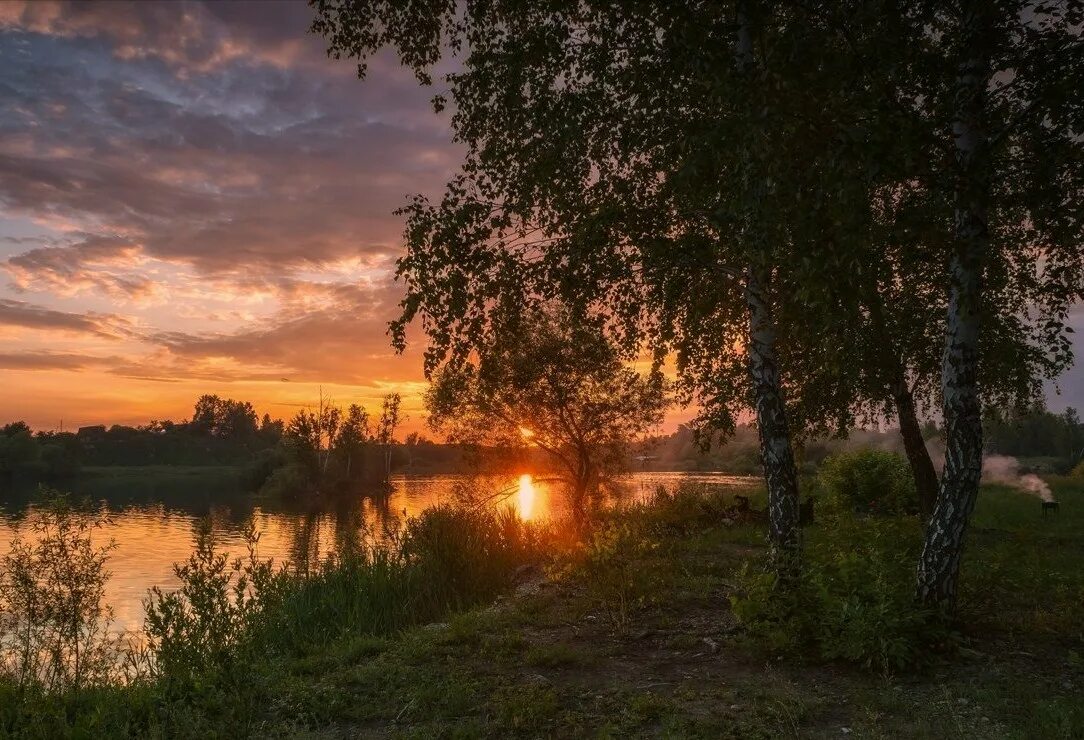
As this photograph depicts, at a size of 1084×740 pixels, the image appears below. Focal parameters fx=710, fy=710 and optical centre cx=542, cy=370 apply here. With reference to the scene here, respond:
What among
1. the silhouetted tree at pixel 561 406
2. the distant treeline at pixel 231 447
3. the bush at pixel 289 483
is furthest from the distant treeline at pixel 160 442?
the silhouetted tree at pixel 561 406

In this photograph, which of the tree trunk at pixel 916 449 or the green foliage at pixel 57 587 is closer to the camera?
the green foliage at pixel 57 587

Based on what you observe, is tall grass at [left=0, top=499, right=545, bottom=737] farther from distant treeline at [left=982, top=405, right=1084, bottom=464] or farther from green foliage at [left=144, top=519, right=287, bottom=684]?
distant treeline at [left=982, top=405, right=1084, bottom=464]

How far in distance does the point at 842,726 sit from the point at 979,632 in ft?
11.3

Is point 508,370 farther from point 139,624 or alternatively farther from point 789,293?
point 789,293

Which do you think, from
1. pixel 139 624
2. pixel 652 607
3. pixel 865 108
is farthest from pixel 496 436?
pixel 865 108

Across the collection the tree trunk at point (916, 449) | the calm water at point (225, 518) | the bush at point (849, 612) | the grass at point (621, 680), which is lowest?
the calm water at point (225, 518)

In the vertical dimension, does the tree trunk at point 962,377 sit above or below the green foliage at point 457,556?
above

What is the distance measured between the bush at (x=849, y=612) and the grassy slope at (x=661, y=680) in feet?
0.75

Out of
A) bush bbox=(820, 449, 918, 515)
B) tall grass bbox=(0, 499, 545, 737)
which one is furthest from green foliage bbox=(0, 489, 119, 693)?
bush bbox=(820, 449, 918, 515)

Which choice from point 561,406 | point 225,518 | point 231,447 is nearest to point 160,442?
point 231,447

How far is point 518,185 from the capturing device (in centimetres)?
1037

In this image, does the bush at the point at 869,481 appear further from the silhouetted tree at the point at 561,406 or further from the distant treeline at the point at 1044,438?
the distant treeline at the point at 1044,438

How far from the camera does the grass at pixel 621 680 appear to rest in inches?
242

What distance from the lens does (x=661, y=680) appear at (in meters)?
7.57
